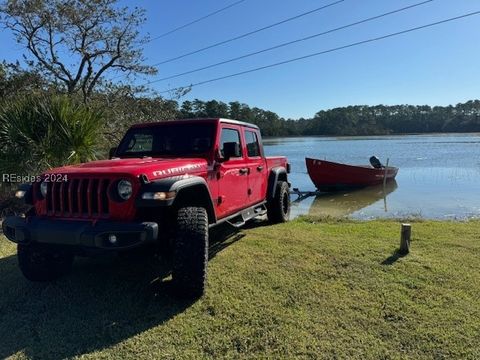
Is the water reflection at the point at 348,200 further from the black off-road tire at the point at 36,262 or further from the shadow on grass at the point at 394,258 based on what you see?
the black off-road tire at the point at 36,262

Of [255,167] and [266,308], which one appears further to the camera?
[255,167]

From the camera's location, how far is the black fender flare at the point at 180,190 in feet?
12.3

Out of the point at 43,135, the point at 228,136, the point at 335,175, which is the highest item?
the point at 43,135

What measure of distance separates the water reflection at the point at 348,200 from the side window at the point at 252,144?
239 inches

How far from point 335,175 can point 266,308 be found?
1630cm

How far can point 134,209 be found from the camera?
150 inches

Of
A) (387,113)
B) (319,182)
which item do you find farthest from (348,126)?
(319,182)

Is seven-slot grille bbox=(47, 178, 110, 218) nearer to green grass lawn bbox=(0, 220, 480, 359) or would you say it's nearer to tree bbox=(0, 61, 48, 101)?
green grass lawn bbox=(0, 220, 480, 359)

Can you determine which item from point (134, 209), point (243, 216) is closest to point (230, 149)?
point (243, 216)

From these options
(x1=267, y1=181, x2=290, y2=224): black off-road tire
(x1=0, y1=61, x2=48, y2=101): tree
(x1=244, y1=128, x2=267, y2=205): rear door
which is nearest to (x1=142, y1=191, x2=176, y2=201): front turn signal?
(x1=244, y1=128, x2=267, y2=205): rear door

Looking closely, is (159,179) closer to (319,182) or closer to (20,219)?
(20,219)

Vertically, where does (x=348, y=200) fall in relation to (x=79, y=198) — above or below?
below

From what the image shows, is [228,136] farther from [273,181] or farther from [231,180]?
[273,181]

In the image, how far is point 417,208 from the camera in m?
13.4
